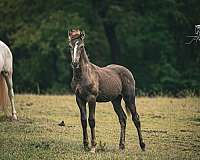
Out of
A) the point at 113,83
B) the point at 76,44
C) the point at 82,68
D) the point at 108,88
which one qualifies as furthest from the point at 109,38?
the point at 76,44

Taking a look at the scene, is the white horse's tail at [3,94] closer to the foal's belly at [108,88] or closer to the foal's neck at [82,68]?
the foal's belly at [108,88]

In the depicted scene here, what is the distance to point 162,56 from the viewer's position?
39.3 metres

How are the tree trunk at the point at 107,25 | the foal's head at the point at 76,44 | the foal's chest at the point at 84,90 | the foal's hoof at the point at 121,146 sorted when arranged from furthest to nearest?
the tree trunk at the point at 107,25 < the foal's hoof at the point at 121,146 < the foal's chest at the point at 84,90 < the foal's head at the point at 76,44

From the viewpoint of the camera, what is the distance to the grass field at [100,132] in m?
11.1

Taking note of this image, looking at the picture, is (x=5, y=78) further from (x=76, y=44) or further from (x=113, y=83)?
(x=76, y=44)

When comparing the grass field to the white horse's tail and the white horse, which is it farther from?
the white horse

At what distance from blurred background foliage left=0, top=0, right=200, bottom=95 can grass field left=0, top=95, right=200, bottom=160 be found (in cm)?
1575

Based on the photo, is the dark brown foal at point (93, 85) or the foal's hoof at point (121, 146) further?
the foal's hoof at point (121, 146)

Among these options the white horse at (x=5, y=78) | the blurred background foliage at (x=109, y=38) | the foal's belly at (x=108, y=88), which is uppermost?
the foal's belly at (x=108, y=88)

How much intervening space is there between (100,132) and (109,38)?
23973mm

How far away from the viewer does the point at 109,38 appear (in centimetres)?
3803

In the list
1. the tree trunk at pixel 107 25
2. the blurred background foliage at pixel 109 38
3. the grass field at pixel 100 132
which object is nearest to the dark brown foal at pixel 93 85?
the grass field at pixel 100 132

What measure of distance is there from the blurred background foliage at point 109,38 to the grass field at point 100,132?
15750mm

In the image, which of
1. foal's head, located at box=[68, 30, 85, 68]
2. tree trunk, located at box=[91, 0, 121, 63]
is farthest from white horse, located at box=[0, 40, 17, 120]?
tree trunk, located at box=[91, 0, 121, 63]
